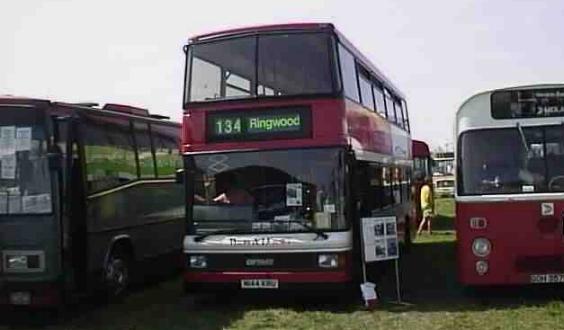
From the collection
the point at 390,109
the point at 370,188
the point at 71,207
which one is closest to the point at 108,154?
the point at 71,207

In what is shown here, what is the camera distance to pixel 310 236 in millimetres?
10477

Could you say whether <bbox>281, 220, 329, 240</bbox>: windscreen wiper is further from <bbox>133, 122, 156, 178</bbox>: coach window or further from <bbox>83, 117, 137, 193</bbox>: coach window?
<bbox>133, 122, 156, 178</bbox>: coach window

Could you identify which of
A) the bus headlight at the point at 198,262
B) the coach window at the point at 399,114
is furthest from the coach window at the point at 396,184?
the bus headlight at the point at 198,262

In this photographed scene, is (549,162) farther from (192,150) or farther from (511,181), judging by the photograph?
(192,150)

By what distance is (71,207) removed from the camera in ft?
34.2

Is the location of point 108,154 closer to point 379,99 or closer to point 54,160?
point 54,160

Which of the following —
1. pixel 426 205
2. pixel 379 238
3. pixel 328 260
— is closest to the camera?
pixel 328 260

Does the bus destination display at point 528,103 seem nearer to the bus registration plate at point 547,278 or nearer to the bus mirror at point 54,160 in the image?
the bus registration plate at point 547,278

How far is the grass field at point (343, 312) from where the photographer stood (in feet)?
31.3

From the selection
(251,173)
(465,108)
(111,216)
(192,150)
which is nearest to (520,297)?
(465,108)

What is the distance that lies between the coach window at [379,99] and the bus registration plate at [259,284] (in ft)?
17.5

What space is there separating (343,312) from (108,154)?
4347 mm

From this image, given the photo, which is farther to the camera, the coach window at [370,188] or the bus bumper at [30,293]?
the coach window at [370,188]

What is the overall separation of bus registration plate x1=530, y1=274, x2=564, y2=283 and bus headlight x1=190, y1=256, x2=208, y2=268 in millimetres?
4490
